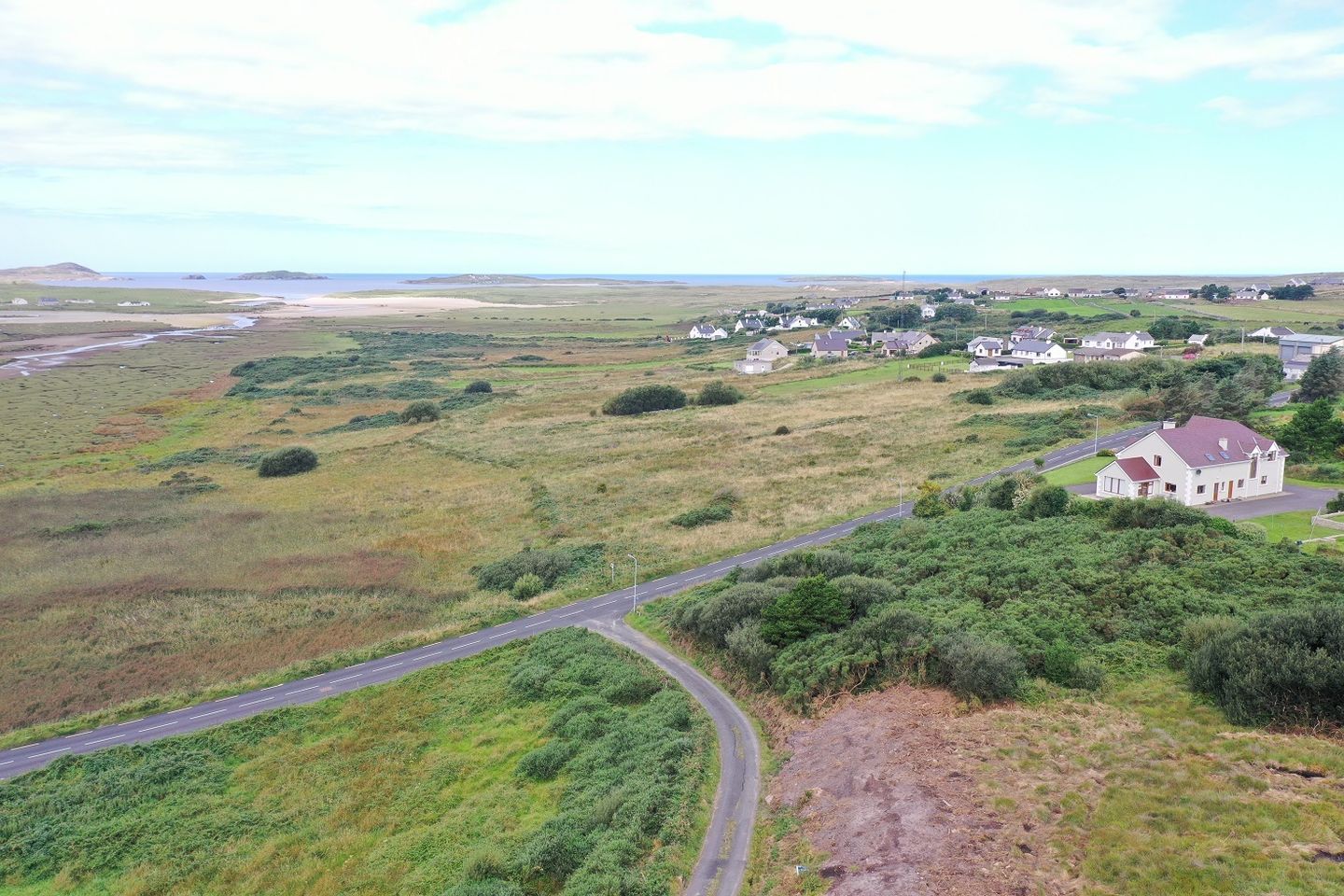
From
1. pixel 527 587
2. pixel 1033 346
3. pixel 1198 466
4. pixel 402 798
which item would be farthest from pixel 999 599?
pixel 1033 346

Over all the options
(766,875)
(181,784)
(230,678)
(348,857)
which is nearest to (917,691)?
(766,875)

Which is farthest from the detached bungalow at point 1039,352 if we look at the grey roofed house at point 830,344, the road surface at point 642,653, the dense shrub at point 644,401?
the road surface at point 642,653

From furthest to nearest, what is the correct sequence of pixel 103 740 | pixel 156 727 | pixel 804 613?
pixel 804 613
pixel 156 727
pixel 103 740

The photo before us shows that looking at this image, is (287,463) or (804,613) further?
(287,463)

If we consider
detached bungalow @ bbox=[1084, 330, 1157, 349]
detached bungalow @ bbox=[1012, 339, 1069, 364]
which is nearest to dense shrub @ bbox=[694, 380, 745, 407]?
detached bungalow @ bbox=[1012, 339, 1069, 364]

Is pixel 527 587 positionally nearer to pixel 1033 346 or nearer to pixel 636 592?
pixel 636 592

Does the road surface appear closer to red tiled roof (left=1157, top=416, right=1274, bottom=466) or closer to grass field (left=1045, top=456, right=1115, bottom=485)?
grass field (left=1045, top=456, right=1115, bottom=485)

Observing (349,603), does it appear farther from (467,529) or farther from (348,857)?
(348,857)
